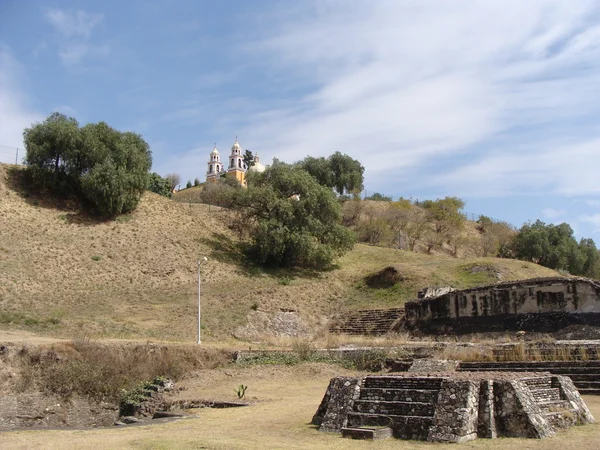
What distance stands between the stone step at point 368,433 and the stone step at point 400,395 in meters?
0.81

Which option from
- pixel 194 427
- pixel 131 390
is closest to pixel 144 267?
pixel 131 390

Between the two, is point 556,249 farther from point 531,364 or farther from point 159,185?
point 531,364

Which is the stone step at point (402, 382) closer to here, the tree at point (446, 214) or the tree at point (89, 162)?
the tree at point (89, 162)

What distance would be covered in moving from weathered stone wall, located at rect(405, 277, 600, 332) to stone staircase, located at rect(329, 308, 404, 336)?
2539mm

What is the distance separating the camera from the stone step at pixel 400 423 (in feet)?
34.8

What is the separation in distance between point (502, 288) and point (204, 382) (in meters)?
A: 16.5

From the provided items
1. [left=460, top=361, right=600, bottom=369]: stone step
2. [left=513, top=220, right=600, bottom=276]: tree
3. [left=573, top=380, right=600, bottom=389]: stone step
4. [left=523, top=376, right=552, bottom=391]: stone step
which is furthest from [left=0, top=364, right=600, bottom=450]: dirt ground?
[left=513, top=220, right=600, bottom=276]: tree

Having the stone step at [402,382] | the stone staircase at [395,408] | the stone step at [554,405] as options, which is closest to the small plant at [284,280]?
the stone step at [402,382]

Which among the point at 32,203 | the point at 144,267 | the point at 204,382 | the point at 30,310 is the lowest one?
the point at 204,382

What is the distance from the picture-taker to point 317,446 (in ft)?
33.1

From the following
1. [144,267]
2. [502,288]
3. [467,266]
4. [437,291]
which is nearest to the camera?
[502,288]

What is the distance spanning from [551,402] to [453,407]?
233 cm

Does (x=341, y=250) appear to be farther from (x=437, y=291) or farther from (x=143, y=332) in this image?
(x=143, y=332)

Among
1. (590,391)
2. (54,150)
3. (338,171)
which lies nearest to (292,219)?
(54,150)
